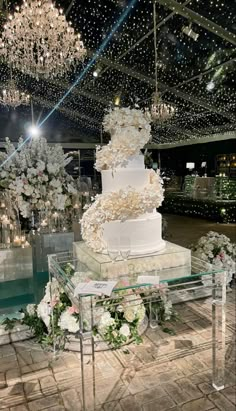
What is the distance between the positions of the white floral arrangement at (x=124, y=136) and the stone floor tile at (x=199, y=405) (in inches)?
64.8

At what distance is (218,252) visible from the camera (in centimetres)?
390

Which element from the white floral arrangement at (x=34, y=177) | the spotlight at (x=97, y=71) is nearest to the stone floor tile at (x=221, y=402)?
the white floral arrangement at (x=34, y=177)

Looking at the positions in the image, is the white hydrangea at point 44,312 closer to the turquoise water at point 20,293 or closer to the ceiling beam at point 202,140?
the turquoise water at point 20,293

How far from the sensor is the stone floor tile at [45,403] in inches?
75.7

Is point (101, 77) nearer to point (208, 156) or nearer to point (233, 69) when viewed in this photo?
point (233, 69)

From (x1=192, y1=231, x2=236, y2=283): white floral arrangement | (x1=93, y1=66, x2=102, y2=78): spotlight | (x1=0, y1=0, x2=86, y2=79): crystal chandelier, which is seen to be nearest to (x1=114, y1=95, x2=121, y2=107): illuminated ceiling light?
(x1=93, y1=66, x2=102, y2=78): spotlight

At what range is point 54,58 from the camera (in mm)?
4699

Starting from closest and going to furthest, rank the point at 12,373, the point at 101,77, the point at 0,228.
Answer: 1. the point at 12,373
2. the point at 0,228
3. the point at 101,77

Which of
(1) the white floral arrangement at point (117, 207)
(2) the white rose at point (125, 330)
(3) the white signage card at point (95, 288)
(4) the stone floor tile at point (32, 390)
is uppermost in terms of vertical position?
(1) the white floral arrangement at point (117, 207)

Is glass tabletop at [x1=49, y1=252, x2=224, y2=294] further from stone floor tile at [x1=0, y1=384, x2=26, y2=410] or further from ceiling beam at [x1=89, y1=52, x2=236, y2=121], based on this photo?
ceiling beam at [x1=89, y1=52, x2=236, y2=121]

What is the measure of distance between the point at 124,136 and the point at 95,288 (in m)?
1.14

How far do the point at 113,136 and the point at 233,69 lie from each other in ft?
13.2

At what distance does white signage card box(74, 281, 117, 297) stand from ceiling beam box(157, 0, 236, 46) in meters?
3.76

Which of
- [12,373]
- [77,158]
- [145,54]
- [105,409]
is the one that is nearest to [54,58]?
[145,54]
